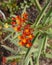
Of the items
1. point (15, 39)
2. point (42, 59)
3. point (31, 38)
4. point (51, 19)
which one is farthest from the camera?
point (42, 59)

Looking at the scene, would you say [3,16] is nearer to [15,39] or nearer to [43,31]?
[15,39]

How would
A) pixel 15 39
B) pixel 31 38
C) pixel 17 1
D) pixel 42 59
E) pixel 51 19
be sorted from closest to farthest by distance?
pixel 31 38 < pixel 51 19 < pixel 15 39 < pixel 42 59 < pixel 17 1

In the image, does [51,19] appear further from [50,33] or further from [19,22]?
[19,22]

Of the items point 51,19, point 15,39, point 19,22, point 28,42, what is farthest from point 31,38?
point 15,39

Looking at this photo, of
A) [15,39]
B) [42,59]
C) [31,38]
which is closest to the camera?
[31,38]

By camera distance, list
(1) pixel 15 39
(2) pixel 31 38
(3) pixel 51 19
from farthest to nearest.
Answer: (1) pixel 15 39
(3) pixel 51 19
(2) pixel 31 38

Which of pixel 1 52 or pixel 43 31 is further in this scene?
pixel 1 52

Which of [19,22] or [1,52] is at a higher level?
[19,22]

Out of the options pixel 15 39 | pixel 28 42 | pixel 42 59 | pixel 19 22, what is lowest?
pixel 42 59

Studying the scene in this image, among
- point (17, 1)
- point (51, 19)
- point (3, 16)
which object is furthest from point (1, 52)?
point (51, 19)
